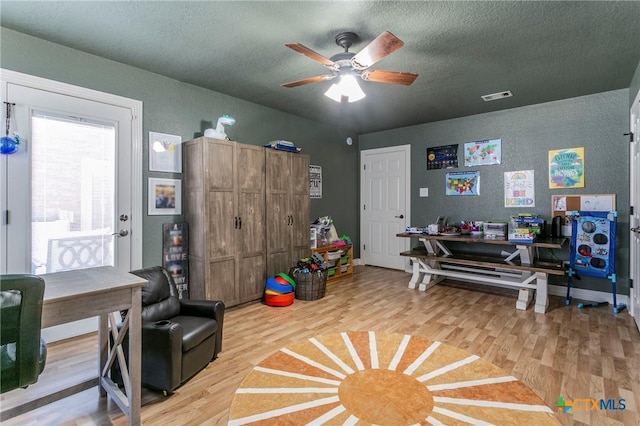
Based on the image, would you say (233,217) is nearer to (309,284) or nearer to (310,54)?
(309,284)

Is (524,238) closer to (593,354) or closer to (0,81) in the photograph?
(593,354)

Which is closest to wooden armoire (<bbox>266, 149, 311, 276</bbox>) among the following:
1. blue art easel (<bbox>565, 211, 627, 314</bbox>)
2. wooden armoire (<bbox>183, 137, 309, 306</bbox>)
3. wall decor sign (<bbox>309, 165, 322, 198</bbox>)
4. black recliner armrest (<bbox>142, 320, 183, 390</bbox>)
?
wooden armoire (<bbox>183, 137, 309, 306</bbox>)

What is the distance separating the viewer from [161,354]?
6.54ft

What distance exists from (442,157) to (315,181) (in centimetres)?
213

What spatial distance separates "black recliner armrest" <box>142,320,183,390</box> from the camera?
198cm

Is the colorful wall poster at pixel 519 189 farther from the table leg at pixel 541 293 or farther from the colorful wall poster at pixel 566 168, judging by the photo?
the table leg at pixel 541 293

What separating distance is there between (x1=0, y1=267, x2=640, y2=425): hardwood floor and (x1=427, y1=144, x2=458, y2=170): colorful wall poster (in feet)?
6.52

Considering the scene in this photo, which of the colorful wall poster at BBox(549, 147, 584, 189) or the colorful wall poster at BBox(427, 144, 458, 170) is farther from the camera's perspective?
the colorful wall poster at BBox(427, 144, 458, 170)

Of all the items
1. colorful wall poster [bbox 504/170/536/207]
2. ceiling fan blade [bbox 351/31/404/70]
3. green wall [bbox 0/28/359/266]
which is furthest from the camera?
colorful wall poster [bbox 504/170/536/207]

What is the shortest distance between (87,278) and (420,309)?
3.21 m

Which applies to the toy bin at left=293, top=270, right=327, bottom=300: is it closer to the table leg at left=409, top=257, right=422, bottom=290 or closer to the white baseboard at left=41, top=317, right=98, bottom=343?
the table leg at left=409, top=257, right=422, bottom=290

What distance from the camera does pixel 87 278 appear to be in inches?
69.3

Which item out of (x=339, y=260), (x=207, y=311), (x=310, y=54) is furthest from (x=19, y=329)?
(x=339, y=260)

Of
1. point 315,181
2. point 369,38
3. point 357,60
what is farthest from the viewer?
point 315,181
